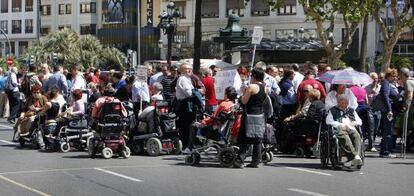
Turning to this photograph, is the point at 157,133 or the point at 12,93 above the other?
the point at 12,93

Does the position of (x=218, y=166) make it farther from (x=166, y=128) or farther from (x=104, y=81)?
(x=104, y=81)

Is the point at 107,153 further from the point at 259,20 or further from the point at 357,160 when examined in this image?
the point at 259,20

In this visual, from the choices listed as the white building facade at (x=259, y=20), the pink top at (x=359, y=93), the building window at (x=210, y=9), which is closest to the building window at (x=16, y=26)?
the white building facade at (x=259, y=20)

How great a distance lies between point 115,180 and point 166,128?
4.02 meters

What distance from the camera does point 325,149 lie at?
14.9 metres

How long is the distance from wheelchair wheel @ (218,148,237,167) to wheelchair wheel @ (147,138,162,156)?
231 centimetres

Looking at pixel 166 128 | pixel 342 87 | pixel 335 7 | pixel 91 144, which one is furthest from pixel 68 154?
pixel 335 7

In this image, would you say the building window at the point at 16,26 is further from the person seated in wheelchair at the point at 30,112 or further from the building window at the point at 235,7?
the person seated in wheelchair at the point at 30,112

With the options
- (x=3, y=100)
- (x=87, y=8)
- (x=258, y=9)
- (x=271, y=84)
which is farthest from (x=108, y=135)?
(x=87, y=8)

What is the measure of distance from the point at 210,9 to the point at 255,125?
2464 inches

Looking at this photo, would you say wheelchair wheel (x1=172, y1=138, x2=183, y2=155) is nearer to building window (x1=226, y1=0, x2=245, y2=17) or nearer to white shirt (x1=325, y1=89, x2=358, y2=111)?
white shirt (x1=325, y1=89, x2=358, y2=111)

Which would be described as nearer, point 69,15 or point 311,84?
point 311,84

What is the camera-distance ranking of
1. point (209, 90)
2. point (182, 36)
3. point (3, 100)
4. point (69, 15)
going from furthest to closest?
point (69, 15) < point (182, 36) < point (3, 100) < point (209, 90)

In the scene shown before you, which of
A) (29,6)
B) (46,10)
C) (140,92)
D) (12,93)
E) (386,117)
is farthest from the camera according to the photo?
(29,6)
